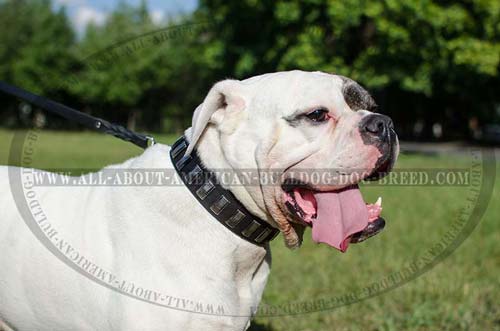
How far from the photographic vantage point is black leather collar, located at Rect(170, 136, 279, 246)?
248cm

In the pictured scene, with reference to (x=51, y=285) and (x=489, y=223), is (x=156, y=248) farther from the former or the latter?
(x=489, y=223)

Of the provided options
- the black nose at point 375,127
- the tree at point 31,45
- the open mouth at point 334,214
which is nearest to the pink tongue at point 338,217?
the open mouth at point 334,214

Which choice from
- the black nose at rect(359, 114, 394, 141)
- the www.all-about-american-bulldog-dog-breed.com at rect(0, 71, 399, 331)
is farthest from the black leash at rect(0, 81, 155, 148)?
the black nose at rect(359, 114, 394, 141)

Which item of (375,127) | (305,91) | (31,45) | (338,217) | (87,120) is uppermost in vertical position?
(31,45)

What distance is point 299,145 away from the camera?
2.49m

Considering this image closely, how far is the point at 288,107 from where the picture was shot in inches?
97.3

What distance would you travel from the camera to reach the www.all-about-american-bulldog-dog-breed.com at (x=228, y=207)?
2422 millimetres

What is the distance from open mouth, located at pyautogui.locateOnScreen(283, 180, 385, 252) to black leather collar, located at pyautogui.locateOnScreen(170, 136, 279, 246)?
0.63 feet

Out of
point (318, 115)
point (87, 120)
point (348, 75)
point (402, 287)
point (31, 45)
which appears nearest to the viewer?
point (318, 115)

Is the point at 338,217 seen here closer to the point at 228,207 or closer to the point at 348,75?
the point at 228,207

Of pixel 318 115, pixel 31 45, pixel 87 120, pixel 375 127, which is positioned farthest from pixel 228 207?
pixel 31 45

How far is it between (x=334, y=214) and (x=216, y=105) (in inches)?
27.5

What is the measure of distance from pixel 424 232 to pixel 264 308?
334 centimetres

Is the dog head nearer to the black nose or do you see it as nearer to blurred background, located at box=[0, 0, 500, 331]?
the black nose
